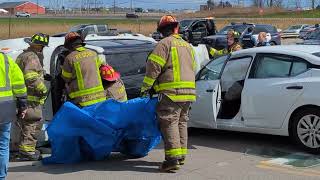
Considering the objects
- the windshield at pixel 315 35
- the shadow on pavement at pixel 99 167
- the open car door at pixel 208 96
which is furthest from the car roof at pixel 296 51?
the windshield at pixel 315 35

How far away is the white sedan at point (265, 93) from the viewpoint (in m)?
7.25

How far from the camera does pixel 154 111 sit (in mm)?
6594

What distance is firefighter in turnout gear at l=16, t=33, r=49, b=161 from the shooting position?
7117 mm

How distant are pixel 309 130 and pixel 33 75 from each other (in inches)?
143

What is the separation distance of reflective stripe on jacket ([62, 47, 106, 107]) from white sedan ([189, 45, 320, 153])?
1851 millimetres

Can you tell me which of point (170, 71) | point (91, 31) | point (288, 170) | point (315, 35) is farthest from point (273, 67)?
point (91, 31)

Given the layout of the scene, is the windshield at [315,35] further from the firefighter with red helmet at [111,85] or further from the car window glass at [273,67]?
the firefighter with red helmet at [111,85]

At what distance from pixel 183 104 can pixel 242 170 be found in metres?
1.06

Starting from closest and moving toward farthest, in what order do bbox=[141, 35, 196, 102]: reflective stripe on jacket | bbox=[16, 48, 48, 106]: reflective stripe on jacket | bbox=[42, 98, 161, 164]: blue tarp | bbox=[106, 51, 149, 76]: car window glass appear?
bbox=[141, 35, 196, 102]: reflective stripe on jacket, bbox=[42, 98, 161, 164]: blue tarp, bbox=[16, 48, 48, 106]: reflective stripe on jacket, bbox=[106, 51, 149, 76]: car window glass

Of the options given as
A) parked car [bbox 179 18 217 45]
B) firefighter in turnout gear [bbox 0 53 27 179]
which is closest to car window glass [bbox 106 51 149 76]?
firefighter in turnout gear [bbox 0 53 27 179]

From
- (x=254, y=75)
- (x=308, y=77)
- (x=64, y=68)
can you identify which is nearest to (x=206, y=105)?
(x=254, y=75)

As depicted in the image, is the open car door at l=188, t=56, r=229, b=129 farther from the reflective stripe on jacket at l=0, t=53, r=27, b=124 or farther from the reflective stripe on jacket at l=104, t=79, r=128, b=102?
the reflective stripe on jacket at l=0, t=53, r=27, b=124

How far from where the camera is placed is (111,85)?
735 cm

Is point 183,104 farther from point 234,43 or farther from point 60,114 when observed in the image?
point 234,43
